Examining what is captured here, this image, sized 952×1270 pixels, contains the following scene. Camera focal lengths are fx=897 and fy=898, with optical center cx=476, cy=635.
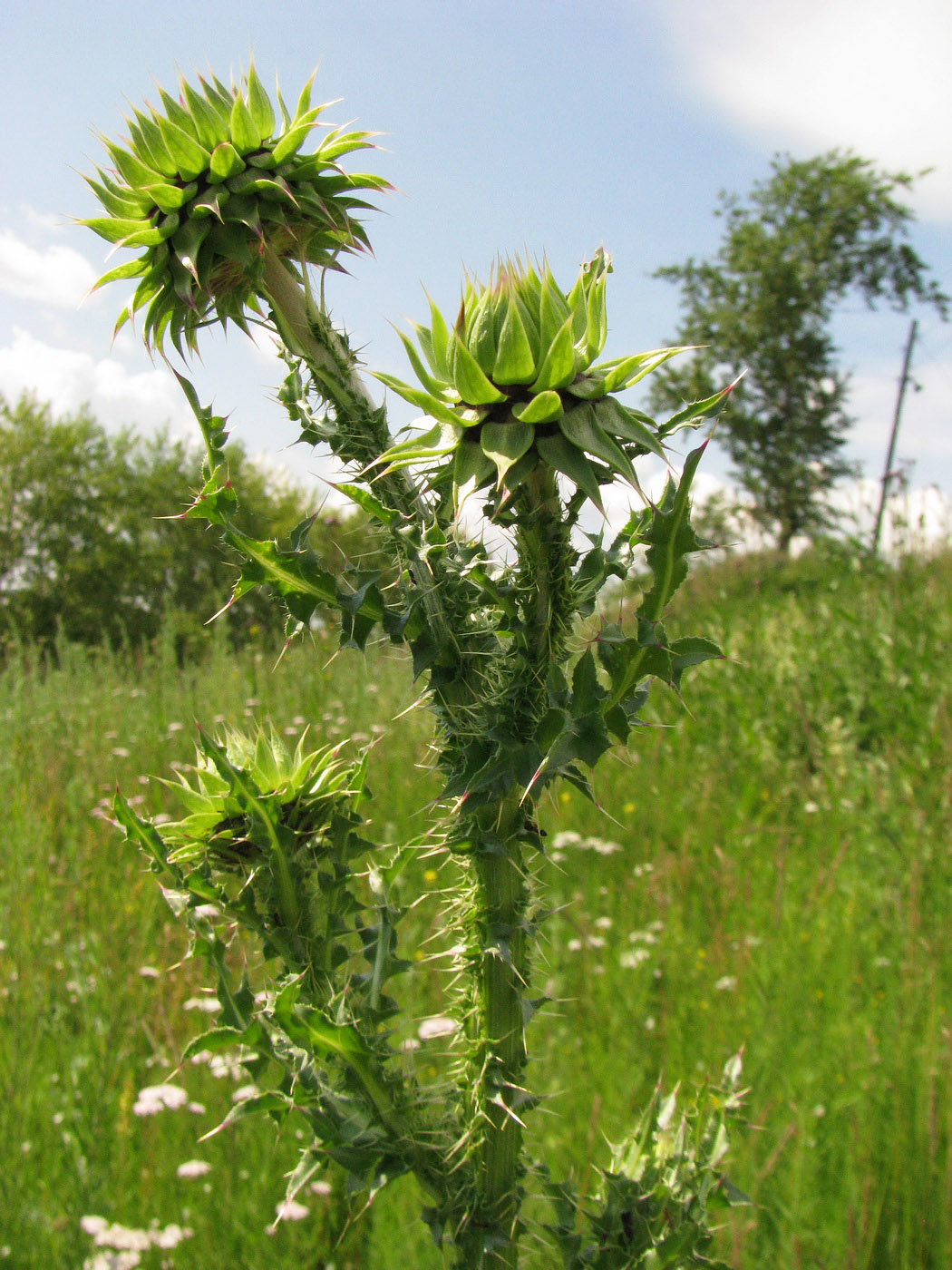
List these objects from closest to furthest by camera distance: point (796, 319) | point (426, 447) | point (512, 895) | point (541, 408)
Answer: point (541, 408)
point (426, 447)
point (512, 895)
point (796, 319)

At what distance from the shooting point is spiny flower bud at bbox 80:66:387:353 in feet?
4.21

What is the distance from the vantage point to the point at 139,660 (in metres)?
10.2

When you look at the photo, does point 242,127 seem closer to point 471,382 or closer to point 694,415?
point 471,382

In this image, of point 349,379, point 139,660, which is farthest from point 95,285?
point 139,660

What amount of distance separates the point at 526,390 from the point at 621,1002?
3.45 metres

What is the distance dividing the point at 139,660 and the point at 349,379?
958 cm

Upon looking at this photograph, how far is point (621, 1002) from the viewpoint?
3938 millimetres

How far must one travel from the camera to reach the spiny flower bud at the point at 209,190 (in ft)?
4.21

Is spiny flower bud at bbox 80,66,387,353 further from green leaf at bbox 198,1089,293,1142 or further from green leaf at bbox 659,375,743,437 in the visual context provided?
green leaf at bbox 198,1089,293,1142

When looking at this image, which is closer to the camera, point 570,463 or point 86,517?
point 570,463

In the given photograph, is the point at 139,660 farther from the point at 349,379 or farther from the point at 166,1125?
the point at 349,379

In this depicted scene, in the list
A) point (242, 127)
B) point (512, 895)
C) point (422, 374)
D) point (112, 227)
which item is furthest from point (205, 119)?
point (512, 895)

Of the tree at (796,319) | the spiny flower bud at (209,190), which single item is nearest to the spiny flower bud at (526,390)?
the spiny flower bud at (209,190)

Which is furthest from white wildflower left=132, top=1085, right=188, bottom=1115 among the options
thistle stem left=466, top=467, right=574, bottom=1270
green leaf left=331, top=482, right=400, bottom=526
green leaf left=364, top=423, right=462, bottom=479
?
green leaf left=364, top=423, right=462, bottom=479
